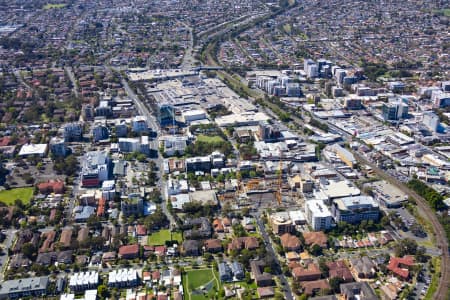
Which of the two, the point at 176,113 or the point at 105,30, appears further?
the point at 105,30

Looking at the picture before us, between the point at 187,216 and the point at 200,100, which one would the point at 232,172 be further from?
the point at 200,100

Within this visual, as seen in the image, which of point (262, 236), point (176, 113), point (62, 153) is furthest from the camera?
point (176, 113)

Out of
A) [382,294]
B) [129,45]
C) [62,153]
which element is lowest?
[382,294]

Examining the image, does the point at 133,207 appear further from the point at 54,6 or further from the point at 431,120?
the point at 54,6

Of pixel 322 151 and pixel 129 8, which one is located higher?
pixel 129 8

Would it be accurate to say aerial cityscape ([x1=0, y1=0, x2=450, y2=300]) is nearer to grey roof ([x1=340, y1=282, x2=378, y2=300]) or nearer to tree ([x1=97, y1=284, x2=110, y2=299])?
tree ([x1=97, y1=284, x2=110, y2=299])

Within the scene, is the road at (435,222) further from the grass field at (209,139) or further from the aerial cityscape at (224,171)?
the grass field at (209,139)

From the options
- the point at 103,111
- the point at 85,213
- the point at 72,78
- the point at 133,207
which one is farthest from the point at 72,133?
the point at 72,78

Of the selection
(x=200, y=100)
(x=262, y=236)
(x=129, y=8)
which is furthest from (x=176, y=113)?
(x=129, y=8)
